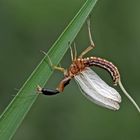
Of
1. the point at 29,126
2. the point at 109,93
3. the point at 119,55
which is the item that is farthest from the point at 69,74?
the point at 119,55

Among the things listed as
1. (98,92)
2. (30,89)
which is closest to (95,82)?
(98,92)

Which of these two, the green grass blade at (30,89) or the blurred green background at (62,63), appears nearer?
the green grass blade at (30,89)

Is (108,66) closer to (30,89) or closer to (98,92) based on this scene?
(98,92)

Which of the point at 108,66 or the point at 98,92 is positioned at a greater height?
the point at 108,66

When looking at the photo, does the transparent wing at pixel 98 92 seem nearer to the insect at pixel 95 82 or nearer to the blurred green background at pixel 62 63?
the insect at pixel 95 82

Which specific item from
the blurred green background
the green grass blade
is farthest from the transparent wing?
the blurred green background

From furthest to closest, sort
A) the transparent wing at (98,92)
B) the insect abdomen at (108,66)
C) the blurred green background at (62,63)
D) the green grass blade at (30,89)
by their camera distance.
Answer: the blurred green background at (62,63) < the insect abdomen at (108,66) < the transparent wing at (98,92) < the green grass blade at (30,89)

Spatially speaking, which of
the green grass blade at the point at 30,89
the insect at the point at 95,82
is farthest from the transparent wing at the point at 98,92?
the green grass blade at the point at 30,89
